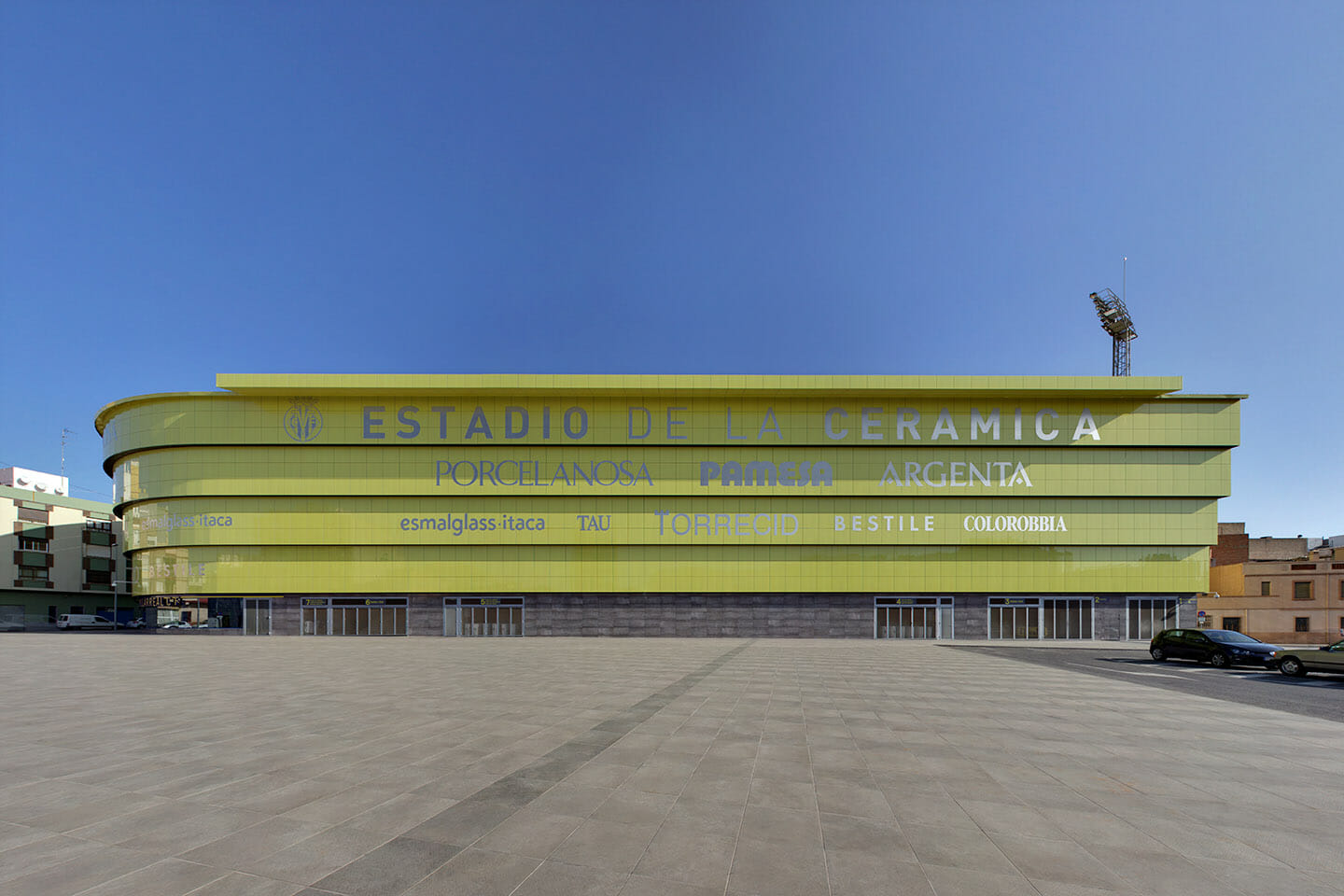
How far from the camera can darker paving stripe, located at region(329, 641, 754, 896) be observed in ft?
16.5

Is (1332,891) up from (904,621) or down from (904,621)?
up

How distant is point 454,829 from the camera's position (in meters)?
6.23

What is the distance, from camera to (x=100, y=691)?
1578cm

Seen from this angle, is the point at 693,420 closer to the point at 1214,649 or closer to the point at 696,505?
A: the point at 696,505

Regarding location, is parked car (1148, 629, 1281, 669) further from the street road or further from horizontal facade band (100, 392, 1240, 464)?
horizontal facade band (100, 392, 1240, 464)

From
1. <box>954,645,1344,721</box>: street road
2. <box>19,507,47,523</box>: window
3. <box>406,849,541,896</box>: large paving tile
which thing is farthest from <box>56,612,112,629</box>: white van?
<box>954,645,1344,721</box>: street road

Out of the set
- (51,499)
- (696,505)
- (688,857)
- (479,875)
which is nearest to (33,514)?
(51,499)

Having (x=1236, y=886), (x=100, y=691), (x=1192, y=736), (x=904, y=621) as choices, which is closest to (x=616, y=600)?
(x=904, y=621)

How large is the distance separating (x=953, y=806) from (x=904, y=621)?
40.2 metres

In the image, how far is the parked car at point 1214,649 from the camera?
77.3 feet

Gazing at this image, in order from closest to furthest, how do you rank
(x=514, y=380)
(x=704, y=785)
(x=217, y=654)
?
(x=704, y=785)
(x=217, y=654)
(x=514, y=380)

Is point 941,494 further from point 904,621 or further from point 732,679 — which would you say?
point 732,679

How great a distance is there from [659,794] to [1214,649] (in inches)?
1163

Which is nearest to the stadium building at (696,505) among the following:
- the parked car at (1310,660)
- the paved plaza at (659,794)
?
the parked car at (1310,660)
